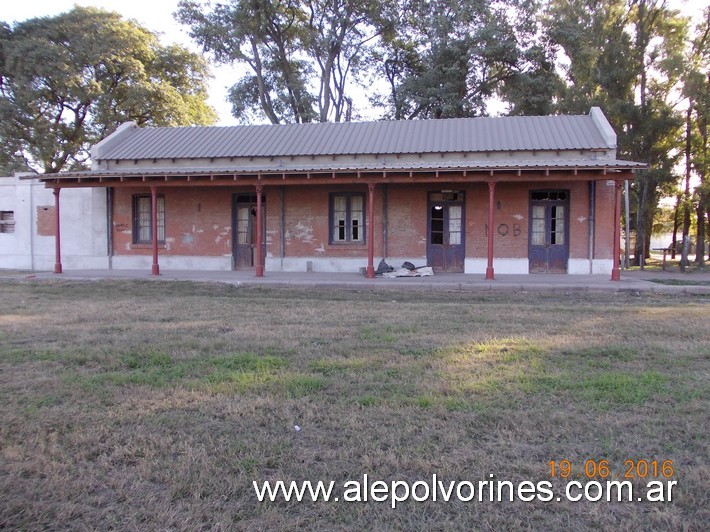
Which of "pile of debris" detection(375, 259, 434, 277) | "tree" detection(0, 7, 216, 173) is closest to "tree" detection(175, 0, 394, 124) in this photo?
"tree" detection(0, 7, 216, 173)

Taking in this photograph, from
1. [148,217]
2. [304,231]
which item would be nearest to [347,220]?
[304,231]

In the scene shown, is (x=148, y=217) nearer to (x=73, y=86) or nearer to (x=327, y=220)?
(x=327, y=220)

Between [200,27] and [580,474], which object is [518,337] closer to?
[580,474]

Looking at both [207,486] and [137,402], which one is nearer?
[207,486]

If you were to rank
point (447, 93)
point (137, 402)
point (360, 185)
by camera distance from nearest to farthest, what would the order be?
point (137, 402) → point (360, 185) → point (447, 93)

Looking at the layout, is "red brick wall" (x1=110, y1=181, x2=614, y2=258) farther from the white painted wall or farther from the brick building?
the white painted wall

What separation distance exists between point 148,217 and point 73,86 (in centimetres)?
1238

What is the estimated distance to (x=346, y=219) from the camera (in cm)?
1722

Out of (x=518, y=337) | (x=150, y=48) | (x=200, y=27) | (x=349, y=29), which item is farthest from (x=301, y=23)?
(x=518, y=337)

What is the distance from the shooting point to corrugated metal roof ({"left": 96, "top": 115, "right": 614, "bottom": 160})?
1673 centimetres

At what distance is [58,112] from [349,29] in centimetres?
1685

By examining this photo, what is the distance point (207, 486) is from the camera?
2.79 metres

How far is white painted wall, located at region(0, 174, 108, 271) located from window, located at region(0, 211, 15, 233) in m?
0.17

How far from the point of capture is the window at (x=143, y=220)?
1827 centimetres
